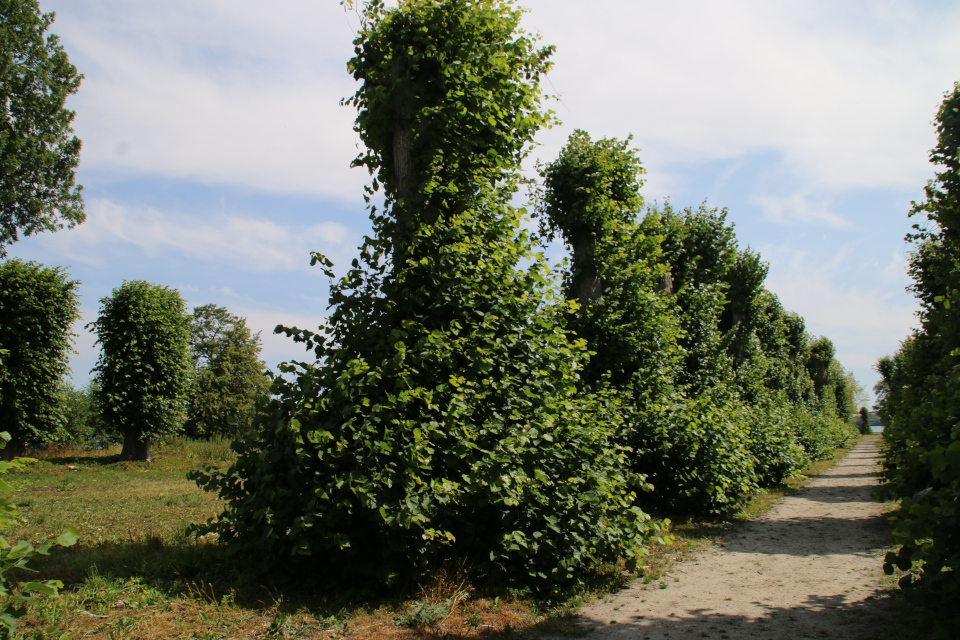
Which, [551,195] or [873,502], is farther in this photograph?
[873,502]

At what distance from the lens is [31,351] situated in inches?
661

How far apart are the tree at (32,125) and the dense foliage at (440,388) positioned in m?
23.8

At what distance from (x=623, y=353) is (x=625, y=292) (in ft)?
3.99

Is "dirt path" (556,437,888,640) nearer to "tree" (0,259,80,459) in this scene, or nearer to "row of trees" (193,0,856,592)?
"row of trees" (193,0,856,592)

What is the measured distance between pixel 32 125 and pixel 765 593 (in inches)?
1171

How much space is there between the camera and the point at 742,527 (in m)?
9.83

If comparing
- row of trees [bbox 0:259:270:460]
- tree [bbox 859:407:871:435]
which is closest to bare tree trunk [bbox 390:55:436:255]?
row of trees [bbox 0:259:270:460]

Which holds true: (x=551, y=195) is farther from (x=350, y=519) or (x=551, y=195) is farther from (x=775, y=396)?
(x=775, y=396)

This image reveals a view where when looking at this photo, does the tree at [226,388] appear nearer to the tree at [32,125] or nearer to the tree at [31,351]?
the tree at [32,125]

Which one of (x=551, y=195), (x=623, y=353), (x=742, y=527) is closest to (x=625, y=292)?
(x=623, y=353)

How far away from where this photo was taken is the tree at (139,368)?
1891 centimetres

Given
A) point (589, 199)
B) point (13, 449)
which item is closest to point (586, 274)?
point (589, 199)

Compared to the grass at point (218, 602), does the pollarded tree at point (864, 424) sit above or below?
below

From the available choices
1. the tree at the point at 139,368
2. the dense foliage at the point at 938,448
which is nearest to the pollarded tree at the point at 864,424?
the dense foliage at the point at 938,448
